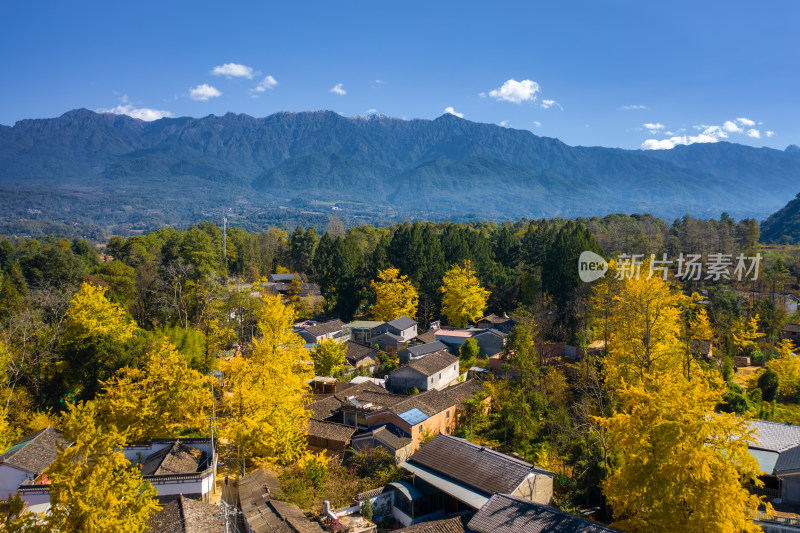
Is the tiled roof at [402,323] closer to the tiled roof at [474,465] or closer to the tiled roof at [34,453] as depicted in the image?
the tiled roof at [474,465]

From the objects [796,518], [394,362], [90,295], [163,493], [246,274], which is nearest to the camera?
[796,518]

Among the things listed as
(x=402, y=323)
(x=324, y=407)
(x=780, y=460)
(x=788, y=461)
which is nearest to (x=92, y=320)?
(x=324, y=407)

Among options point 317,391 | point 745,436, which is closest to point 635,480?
point 745,436

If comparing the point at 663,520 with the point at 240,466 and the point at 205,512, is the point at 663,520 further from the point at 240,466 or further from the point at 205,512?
the point at 240,466

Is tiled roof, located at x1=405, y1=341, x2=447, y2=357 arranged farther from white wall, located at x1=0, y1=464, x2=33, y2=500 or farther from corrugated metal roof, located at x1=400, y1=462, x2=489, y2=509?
white wall, located at x1=0, y1=464, x2=33, y2=500

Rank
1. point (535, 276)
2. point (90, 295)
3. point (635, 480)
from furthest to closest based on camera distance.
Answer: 1. point (535, 276)
2. point (90, 295)
3. point (635, 480)

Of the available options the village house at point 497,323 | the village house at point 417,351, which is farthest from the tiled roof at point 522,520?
the village house at point 497,323
